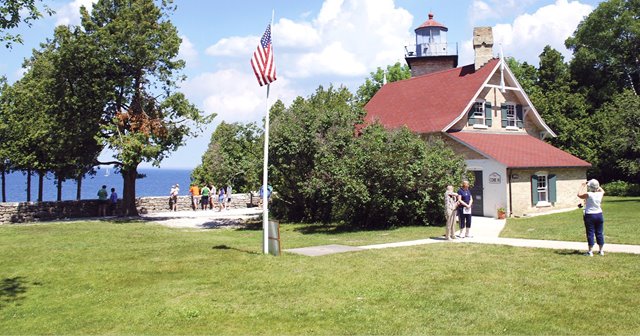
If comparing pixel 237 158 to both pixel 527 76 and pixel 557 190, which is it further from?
pixel 527 76

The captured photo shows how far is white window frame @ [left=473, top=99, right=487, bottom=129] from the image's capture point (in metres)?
29.5

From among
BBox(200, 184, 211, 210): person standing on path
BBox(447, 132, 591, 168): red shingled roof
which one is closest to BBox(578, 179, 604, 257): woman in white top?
BBox(447, 132, 591, 168): red shingled roof

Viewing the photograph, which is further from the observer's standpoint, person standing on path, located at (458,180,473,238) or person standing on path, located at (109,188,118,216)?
person standing on path, located at (109,188,118,216)

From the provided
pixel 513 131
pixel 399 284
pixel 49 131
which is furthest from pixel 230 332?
pixel 513 131

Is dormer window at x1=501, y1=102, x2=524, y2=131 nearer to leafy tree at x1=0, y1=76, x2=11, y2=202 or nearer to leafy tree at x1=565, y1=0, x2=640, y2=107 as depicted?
leafy tree at x1=565, y1=0, x2=640, y2=107

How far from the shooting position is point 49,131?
28219 millimetres

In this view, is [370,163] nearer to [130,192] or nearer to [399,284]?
[399,284]

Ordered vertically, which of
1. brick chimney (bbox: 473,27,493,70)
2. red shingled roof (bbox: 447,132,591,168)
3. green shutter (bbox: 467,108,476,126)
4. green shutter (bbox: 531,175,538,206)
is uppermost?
brick chimney (bbox: 473,27,493,70)

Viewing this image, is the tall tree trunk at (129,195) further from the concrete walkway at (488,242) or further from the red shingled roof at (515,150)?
the concrete walkway at (488,242)

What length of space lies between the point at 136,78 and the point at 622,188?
31.8 metres

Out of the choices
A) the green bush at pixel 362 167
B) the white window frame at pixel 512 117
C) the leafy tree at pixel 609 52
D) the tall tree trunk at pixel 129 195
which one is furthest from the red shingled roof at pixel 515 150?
the leafy tree at pixel 609 52

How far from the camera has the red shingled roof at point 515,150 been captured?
25.5 m

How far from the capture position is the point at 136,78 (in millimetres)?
28766

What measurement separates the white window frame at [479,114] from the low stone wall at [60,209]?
1826cm
